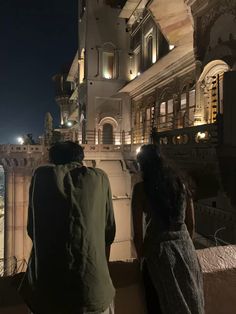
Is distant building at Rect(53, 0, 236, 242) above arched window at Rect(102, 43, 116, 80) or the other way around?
the other way around

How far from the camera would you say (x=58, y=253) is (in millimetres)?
1692

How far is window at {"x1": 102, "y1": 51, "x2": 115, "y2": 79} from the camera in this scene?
23.0m

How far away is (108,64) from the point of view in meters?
23.2

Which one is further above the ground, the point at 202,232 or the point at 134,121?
the point at 134,121

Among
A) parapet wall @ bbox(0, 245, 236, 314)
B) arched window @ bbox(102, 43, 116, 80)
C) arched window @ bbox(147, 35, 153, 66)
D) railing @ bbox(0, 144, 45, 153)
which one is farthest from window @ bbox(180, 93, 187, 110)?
parapet wall @ bbox(0, 245, 236, 314)

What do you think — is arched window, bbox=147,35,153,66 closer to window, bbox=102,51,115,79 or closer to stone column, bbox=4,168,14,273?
window, bbox=102,51,115,79

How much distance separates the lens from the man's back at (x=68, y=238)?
1693 millimetres

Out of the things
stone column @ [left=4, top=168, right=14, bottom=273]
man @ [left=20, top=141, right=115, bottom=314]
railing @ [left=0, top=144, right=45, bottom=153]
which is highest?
railing @ [left=0, top=144, right=45, bottom=153]

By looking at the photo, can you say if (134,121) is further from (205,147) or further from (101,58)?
(205,147)

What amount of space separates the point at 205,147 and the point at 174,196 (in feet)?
20.0

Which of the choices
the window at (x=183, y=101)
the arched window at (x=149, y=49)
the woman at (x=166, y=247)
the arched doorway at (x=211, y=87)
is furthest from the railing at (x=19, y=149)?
the woman at (x=166, y=247)

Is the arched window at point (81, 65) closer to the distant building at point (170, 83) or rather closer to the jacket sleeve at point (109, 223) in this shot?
the distant building at point (170, 83)

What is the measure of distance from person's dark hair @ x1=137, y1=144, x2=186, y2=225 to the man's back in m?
0.59

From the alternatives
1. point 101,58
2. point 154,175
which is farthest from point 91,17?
point 154,175
